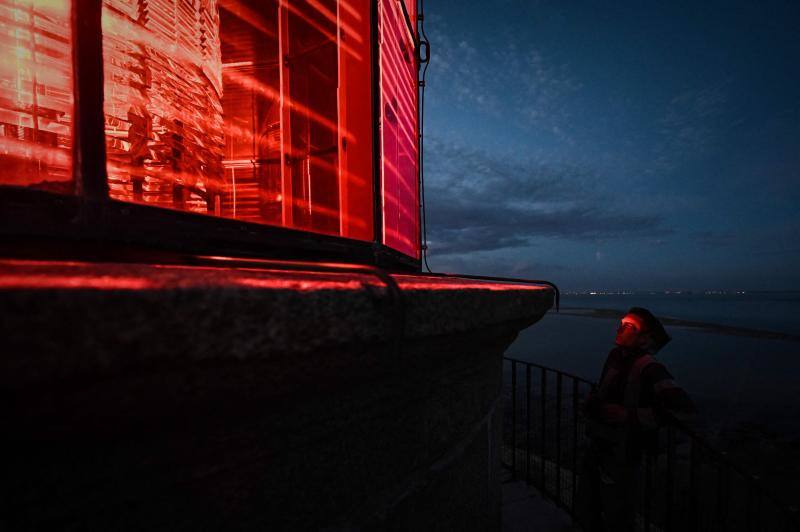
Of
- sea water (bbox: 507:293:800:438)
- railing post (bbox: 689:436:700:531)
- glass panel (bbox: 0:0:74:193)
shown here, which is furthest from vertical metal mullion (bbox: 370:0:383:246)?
sea water (bbox: 507:293:800:438)

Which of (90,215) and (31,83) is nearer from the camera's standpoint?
(90,215)

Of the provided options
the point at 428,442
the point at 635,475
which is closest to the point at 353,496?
the point at 428,442

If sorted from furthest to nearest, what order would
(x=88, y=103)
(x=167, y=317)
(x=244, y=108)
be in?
1. (x=244, y=108)
2. (x=88, y=103)
3. (x=167, y=317)

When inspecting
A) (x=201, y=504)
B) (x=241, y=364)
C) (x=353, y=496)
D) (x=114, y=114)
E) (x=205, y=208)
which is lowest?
(x=353, y=496)

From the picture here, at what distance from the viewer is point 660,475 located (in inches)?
395

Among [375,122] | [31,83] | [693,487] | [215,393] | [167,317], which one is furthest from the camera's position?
[693,487]

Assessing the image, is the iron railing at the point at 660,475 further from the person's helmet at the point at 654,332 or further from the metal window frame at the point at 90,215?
the metal window frame at the point at 90,215

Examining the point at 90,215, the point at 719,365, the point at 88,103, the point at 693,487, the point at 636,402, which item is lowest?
the point at 719,365

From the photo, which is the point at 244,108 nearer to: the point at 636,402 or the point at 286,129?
the point at 286,129

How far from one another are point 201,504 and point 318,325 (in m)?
0.50

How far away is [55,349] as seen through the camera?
0.51 m

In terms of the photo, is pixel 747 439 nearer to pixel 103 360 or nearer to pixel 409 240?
pixel 409 240

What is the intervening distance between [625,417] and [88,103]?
4.01 meters

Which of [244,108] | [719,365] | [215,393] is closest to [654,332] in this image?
[215,393]
